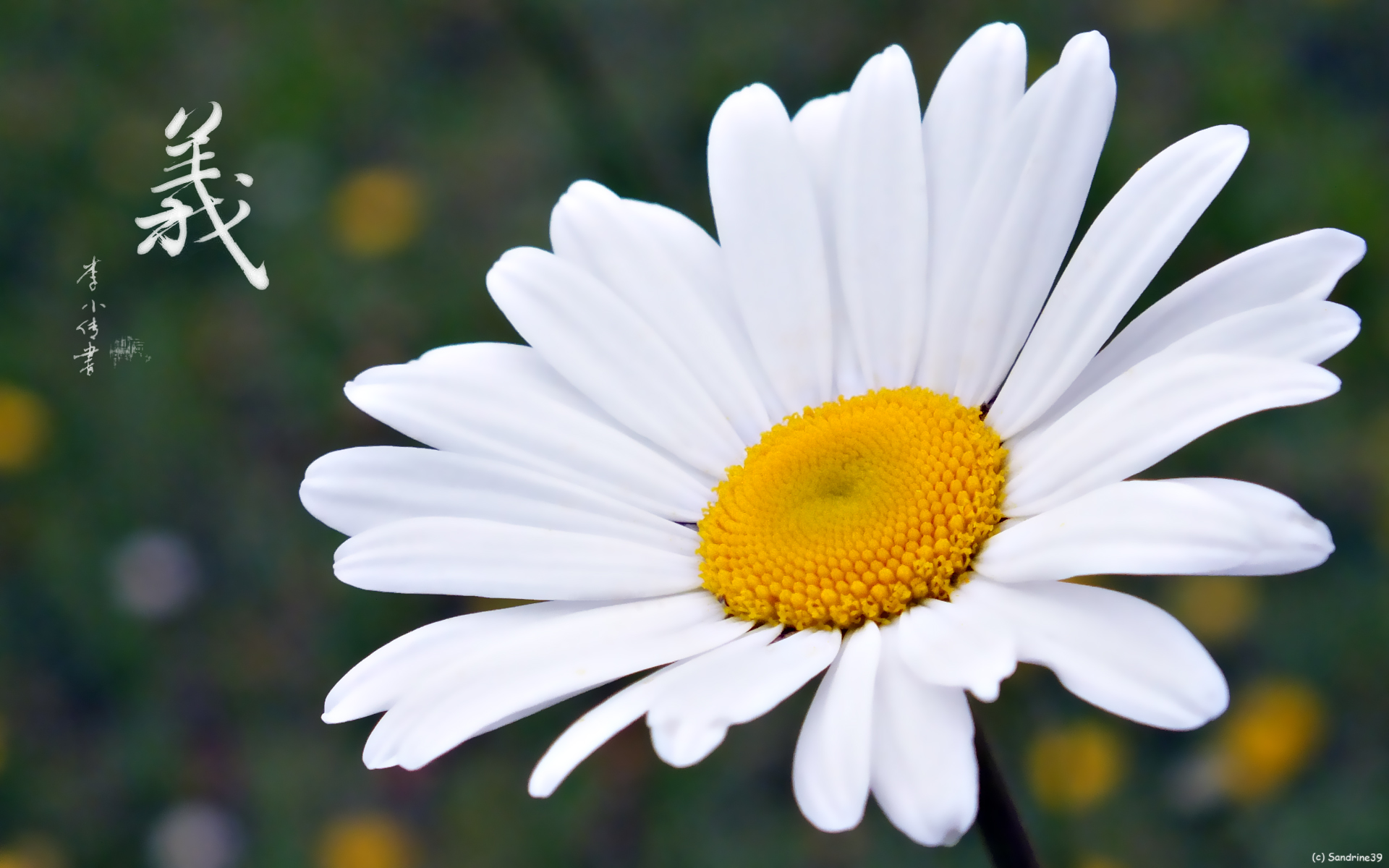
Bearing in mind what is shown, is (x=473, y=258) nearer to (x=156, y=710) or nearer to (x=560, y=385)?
(x=156, y=710)

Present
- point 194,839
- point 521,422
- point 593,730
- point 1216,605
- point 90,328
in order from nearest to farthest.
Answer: point 593,730
point 521,422
point 1216,605
point 194,839
point 90,328

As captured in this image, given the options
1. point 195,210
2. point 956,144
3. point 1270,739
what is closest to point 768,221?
point 956,144

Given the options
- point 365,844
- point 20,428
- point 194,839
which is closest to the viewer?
point 365,844

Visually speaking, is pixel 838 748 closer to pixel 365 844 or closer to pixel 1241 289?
pixel 1241 289

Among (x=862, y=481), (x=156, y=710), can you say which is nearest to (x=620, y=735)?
(x=156, y=710)

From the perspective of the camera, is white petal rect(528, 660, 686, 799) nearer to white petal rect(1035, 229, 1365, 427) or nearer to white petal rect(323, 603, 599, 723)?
white petal rect(323, 603, 599, 723)

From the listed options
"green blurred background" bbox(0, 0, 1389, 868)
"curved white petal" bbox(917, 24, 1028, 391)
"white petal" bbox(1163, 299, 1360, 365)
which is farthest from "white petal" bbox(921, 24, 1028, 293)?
"green blurred background" bbox(0, 0, 1389, 868)
